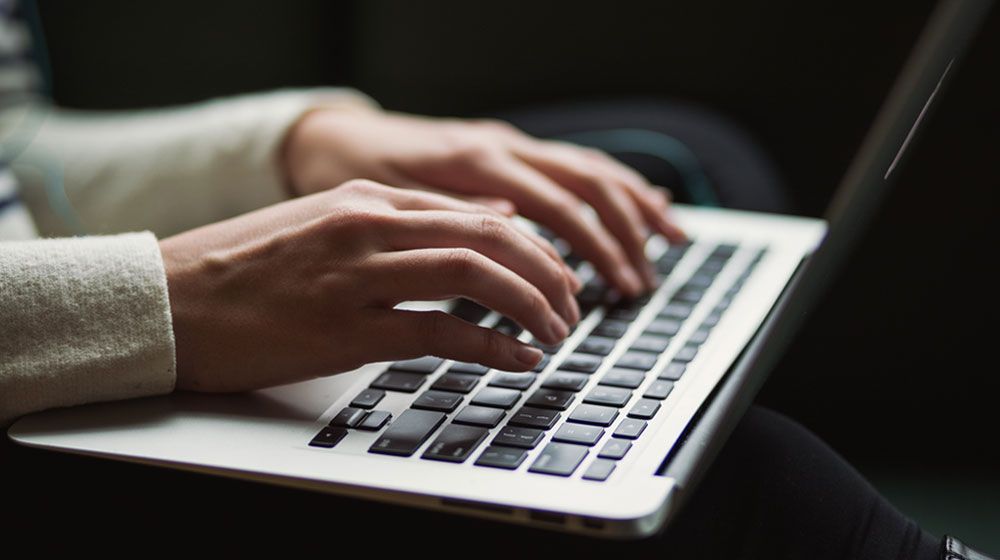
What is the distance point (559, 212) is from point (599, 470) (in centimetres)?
30

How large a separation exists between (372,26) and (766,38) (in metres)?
0.56

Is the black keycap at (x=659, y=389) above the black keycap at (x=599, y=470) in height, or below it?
below

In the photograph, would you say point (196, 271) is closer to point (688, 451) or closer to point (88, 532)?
point (88, 532)

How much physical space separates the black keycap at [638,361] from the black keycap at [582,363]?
1cm

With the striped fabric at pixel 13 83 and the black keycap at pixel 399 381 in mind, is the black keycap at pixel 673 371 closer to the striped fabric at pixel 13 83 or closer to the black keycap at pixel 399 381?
the black keycap at pixel 399 381

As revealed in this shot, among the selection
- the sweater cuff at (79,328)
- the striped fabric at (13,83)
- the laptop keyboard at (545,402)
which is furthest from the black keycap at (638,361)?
the striped fabric at (13,83)

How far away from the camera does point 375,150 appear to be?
2.52 feet

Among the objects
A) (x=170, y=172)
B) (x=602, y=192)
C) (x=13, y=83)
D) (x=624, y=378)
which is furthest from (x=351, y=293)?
(x=13, y=83)

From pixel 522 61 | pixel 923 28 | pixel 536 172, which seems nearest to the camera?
pixel 536 172

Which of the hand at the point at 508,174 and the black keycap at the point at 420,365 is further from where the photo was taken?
the hand at the point at 508,174

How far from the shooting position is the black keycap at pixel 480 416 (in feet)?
1.55

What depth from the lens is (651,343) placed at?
1.89 ft

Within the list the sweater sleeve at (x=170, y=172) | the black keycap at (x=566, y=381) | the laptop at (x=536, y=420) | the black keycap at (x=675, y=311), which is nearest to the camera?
the laptop at (x=536, y=420)

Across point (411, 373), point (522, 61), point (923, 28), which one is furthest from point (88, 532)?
point (923, 28)
